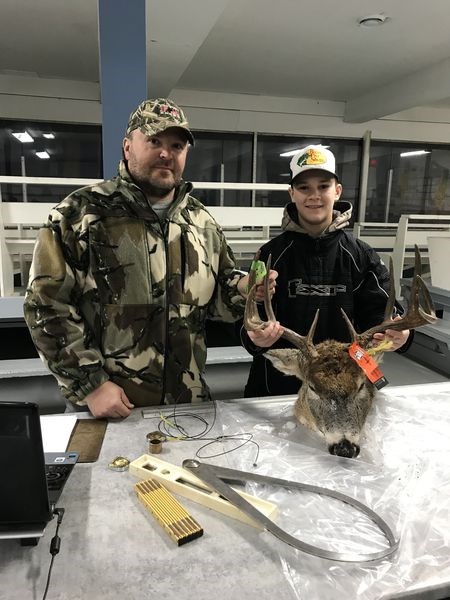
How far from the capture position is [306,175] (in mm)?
2020

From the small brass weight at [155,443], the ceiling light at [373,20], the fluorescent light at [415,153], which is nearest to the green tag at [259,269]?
the small brass weight at [155,443]

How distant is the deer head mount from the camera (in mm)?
1546

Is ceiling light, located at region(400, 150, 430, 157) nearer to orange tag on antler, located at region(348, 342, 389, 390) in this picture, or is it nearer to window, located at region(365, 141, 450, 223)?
window, located at region(365, 141, 450, 223)

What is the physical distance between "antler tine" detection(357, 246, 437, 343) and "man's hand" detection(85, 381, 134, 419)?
2.90ft

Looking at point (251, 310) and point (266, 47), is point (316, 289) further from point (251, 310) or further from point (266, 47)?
point (266, 47)

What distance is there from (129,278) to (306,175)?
0.89 metres

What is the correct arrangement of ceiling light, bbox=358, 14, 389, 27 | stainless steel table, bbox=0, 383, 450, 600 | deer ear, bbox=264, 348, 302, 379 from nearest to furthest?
1. stainless steel table, bbox=0, 383, 450, 600
2. deer ear, bbox=264, 348, 302, 379
3. ceiling light, bbox=358, 14, 389, 27

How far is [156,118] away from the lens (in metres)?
1.76

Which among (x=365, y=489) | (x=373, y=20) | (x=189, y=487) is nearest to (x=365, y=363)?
(x=365, y=489)

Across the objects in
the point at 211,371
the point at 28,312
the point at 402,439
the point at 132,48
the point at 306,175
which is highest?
the point at 132,48

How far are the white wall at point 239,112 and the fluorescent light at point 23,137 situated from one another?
0.79 ft

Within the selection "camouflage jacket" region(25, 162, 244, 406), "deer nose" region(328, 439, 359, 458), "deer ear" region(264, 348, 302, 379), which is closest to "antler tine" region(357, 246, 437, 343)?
"deer ear" region(264, 348, 302, 379)

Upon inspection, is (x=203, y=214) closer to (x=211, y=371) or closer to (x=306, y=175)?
(x=306, y=175)

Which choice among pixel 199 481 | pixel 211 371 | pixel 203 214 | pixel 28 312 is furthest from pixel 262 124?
pixel 199 481
